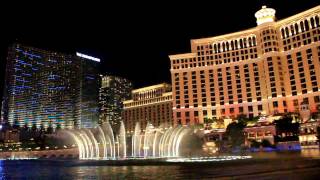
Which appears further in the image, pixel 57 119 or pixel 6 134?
pixel 57 119

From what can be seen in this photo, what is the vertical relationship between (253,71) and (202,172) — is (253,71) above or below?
above

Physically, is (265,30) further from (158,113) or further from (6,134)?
(6,134)

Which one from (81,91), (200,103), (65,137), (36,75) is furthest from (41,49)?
(200,103)

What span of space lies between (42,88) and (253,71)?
383 feet

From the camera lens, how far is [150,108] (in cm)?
16838

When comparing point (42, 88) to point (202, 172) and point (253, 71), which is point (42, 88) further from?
point (202, 172)

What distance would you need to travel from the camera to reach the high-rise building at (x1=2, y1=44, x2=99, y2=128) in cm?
16575

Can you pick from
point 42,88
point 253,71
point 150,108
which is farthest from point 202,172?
point 42,88

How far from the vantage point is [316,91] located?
103188 mm

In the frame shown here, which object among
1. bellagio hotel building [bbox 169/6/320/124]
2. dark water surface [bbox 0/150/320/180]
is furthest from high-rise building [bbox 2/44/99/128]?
dark water surface [bbox 0/150/320/180]

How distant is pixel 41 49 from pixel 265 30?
4778 inches

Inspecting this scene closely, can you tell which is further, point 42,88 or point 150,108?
point 42,88

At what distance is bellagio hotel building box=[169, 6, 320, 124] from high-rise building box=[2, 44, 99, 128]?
81.8m

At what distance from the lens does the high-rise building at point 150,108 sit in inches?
6388
